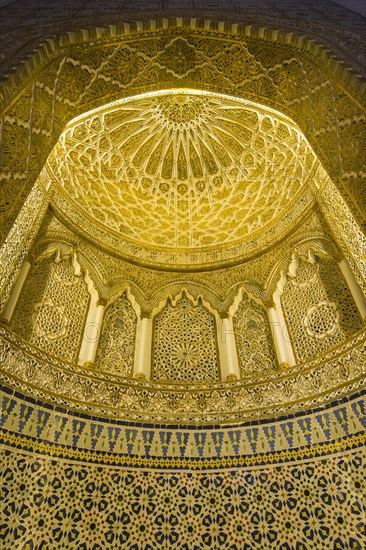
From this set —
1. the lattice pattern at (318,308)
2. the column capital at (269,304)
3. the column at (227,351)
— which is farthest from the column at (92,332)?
the lattice pattern at (318,308)

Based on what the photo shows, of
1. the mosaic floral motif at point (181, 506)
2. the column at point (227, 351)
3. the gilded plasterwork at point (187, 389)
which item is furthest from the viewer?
the column at point (227, 351)

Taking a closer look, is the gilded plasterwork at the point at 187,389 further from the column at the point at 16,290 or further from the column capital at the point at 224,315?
the column capital at the point at 224,315

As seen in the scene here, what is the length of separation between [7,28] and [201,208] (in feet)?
12.1

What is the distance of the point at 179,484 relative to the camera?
3963 millimetres

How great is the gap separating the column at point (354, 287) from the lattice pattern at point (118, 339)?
291cm

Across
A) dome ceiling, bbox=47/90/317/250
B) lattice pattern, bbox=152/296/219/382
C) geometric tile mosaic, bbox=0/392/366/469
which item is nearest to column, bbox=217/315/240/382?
lattice pattern, bbox=152/296/219/382

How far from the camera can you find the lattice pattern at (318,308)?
176 inches

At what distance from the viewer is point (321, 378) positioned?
4195 millimetres

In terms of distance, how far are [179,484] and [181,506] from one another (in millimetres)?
203

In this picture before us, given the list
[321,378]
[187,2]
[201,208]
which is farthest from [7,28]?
[321,378]

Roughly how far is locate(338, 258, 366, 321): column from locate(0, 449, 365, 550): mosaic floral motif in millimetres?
1518

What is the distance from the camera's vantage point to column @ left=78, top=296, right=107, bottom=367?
479 centimetres

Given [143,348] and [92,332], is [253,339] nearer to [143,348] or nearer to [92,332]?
[143,348]

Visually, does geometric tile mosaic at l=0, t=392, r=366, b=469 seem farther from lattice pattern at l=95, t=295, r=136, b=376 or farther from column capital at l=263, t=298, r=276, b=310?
column capital at l=263, t=298, r=276, b=310
